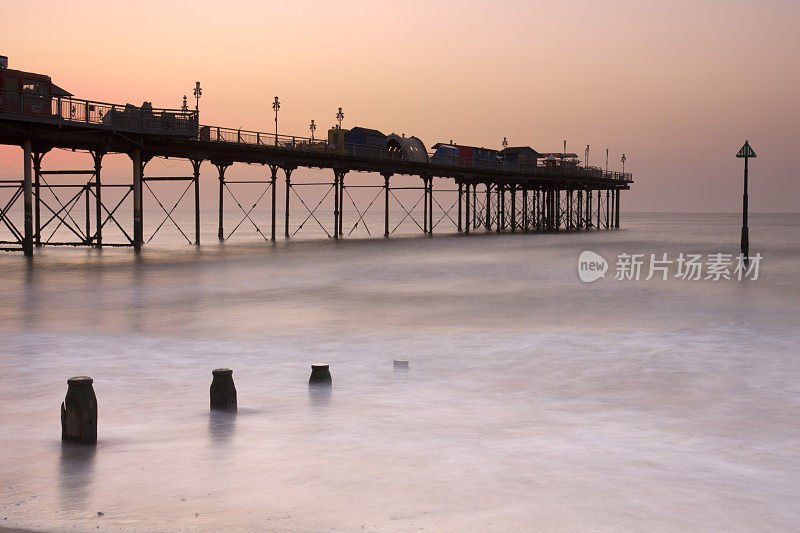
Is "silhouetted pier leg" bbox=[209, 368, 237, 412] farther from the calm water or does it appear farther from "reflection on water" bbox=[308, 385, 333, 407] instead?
"reflection on water" bbox=[308, 385, 333, 407]

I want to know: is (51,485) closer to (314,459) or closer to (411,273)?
(314,459)

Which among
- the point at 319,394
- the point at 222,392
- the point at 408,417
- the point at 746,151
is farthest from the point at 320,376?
the point at 746,151

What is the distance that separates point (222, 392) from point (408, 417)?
219 cm

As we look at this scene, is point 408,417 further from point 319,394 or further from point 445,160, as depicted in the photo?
point 445,160

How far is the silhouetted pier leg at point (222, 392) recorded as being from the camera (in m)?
9.64

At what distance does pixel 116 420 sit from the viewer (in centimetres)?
918

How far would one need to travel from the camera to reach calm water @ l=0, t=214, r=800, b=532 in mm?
6480

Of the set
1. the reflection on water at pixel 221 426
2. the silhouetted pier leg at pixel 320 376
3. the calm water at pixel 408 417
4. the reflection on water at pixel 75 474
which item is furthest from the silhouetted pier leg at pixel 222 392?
the reflection on water at pixel 75 474

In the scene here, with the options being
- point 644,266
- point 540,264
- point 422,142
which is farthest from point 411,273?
point 422,142

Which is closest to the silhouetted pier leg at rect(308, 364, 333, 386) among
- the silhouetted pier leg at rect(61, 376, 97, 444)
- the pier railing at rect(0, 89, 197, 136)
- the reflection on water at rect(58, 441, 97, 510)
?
the silhouetted pier leg at rect(61, 376, 97, 444)

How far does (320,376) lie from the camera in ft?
36.6

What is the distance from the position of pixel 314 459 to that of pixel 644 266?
34173 millimetres

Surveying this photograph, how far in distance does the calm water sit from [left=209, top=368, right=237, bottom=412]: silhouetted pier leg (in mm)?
296

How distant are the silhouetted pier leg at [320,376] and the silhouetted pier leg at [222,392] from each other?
1.65 meters
